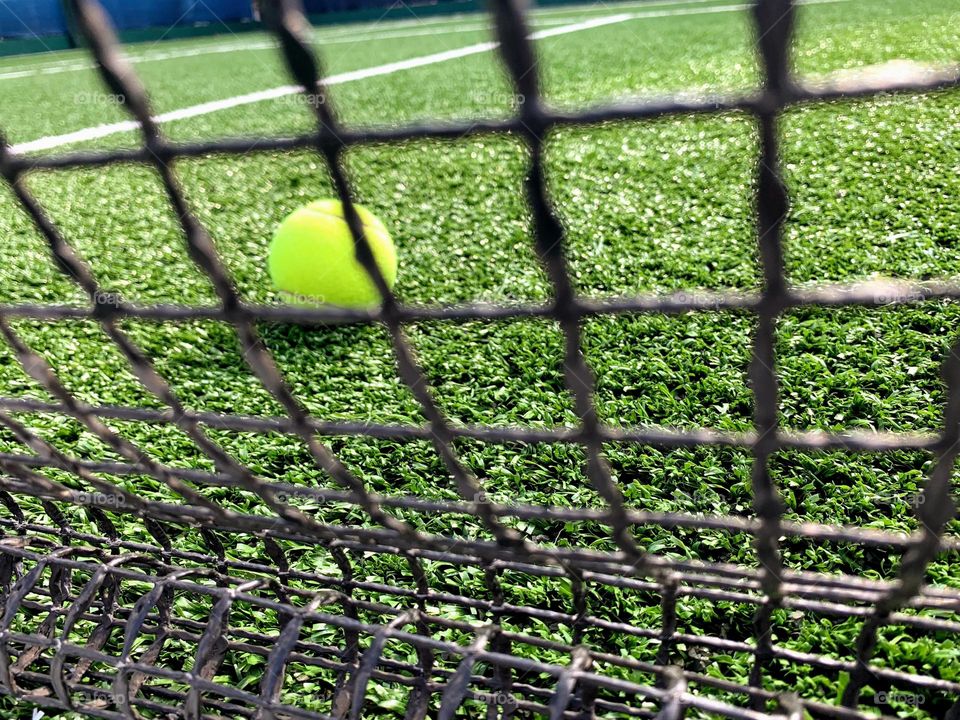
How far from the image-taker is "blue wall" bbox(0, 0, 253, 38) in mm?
19422

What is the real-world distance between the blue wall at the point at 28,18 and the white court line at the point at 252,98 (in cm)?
1398

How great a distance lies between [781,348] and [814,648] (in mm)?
1002

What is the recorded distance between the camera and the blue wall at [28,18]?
63.4ft

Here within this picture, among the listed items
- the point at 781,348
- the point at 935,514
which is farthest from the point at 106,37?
the point at 781,348

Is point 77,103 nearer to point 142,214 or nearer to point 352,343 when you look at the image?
point 142,214
